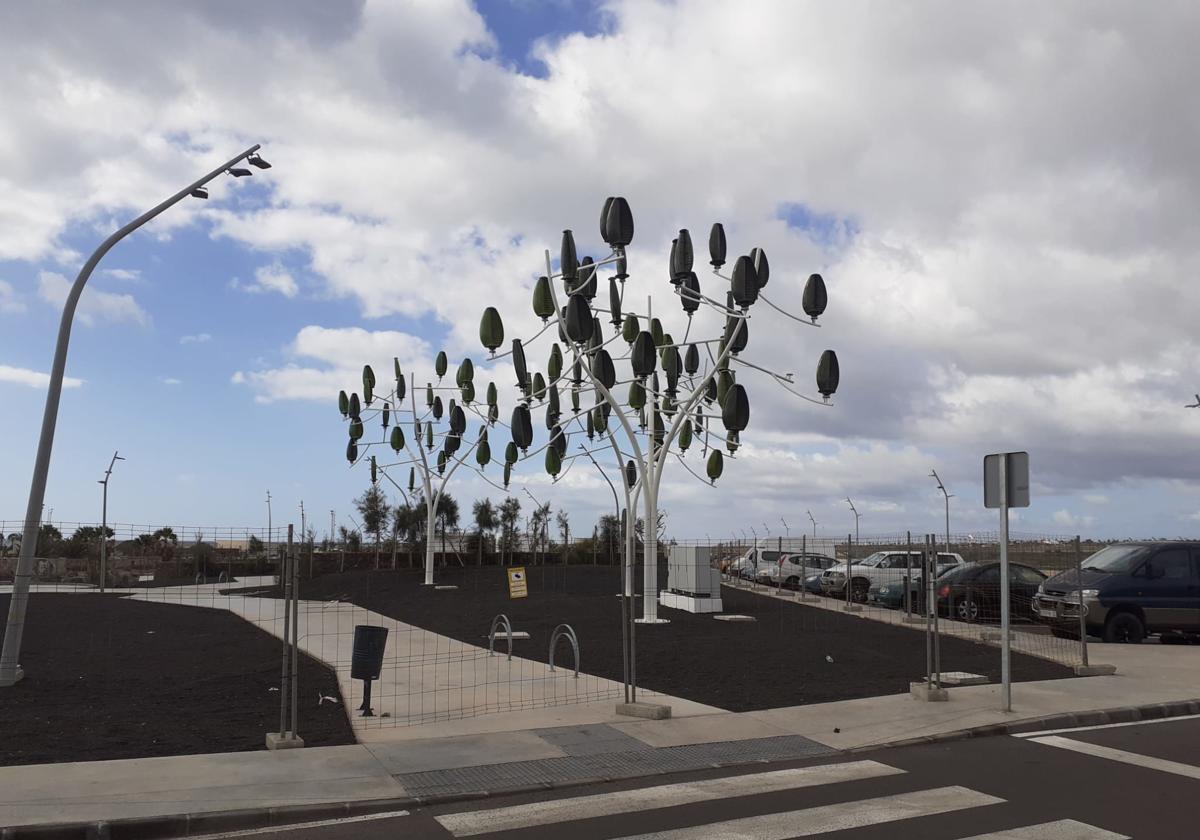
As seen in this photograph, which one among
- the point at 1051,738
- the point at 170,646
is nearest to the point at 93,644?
the point at 170,646

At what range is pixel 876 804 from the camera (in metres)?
7.53

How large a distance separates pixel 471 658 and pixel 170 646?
528 centimetres

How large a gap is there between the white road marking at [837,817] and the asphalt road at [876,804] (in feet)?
0.04

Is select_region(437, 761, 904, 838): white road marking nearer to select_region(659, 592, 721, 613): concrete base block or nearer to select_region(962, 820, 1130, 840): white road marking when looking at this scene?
select_region(962, 820, 1130, 840): white road marking

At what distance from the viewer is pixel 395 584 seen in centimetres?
3584

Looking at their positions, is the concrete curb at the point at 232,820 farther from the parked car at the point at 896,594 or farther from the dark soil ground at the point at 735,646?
the parked car at the point at 896,594

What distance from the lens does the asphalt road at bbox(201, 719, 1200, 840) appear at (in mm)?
6773

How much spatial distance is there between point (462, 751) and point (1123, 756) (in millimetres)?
6103

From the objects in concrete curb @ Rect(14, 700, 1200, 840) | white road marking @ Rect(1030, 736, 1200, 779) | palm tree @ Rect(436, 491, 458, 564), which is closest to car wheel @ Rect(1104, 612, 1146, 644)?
white road marking @ Rect(1030, 736, 1200, 779)

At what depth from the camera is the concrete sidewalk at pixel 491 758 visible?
736cm

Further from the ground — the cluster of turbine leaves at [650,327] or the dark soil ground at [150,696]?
the cluster of turbine leaves at [650,327]

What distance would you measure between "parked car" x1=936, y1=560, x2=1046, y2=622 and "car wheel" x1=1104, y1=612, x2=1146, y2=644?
2.96m

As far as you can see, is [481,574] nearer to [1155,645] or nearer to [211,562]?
[211,562]

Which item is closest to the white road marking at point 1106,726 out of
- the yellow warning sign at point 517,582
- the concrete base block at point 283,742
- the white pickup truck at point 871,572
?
the concrete base block at point 283,742
